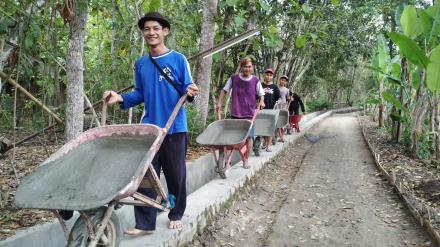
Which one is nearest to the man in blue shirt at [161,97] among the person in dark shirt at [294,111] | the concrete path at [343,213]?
the concrete path at [343,213]

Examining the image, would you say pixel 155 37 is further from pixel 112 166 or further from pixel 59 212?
pixel 59 212

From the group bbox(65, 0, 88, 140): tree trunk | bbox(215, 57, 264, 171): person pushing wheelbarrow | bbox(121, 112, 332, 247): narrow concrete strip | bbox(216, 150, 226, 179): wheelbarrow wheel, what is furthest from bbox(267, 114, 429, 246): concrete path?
bbox(65, 0, 88, 140): tree trunk

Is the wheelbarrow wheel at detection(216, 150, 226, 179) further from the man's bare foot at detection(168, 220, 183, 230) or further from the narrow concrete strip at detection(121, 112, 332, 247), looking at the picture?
the man's bare foot at detection(168, 220, 183, 230)

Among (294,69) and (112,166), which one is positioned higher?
(294,69)

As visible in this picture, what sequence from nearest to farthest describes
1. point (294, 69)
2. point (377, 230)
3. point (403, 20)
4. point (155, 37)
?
1. point (155, 37)
2. point (377, 230)
3. point (403, 20)
4. point (294, 69)

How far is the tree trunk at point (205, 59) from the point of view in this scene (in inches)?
290

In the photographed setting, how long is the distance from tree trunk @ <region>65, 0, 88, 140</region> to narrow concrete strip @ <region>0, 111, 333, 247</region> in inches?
47.2

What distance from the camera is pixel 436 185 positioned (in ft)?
20.0

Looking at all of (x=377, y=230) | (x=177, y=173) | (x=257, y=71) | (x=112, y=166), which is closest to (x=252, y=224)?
(x=377, y=230)

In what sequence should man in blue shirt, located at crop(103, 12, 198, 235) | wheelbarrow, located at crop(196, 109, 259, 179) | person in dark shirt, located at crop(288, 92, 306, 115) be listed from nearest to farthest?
man in blue shirt, located at crop(103, 12, 198, 235)
wheelbarrow, located at crop(196, 109, 259, 179)
person in dark shirt, located at crop(288, 92, 306, 115)

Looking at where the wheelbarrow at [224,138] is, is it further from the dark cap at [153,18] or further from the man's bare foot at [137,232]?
the dark cap at [153,18]

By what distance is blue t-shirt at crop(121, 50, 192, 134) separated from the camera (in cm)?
345

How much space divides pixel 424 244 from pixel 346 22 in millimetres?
11863

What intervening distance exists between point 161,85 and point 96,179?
1047 millimetres
